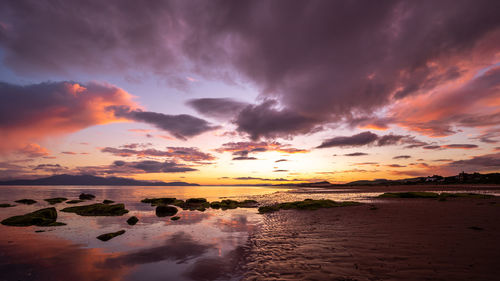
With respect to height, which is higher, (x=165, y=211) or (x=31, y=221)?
(x=31, y=221)

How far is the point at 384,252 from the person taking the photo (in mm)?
9711

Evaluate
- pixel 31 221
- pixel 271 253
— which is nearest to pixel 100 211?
pixel 31 221

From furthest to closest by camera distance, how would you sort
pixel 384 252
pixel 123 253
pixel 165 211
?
pixel 165 211 < pixel 123 253 < pixel 384 252

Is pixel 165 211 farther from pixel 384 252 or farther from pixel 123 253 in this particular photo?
pixel 384 252

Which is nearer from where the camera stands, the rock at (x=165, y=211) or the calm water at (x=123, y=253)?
the calm water at (x=123, y=253)

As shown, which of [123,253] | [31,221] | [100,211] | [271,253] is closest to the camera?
[271,253]

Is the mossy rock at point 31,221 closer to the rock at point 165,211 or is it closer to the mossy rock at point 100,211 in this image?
the mossy rock at point 100,211

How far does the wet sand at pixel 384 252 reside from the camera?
24.9ft

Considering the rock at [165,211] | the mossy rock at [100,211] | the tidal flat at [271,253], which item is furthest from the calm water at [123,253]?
the rock at [165,211]

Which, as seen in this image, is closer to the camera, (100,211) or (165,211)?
(100,211)

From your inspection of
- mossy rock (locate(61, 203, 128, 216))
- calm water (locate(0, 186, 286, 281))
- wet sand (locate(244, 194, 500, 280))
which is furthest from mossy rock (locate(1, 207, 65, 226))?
wet sand (locate(244, 194, 500, 280))

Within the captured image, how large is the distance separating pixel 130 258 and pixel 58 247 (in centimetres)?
582

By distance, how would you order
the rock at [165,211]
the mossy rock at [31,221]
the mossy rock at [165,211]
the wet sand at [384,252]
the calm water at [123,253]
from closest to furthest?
1. the wet sand at [384,252]
2. the calm water at [123,253]
3. the mossy rock at [31,221]
4. the mossy rock at [165,211]
5. the rock at [165,211]

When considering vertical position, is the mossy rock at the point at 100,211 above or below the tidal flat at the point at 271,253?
below
